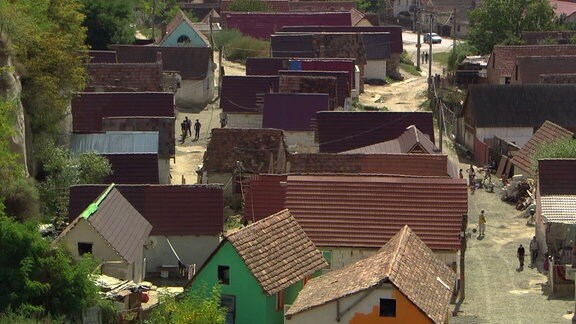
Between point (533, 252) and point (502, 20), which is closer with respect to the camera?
point (533, 252)

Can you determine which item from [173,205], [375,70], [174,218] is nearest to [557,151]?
[173,205]

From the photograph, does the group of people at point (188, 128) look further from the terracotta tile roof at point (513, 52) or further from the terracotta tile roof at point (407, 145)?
the terracotta tile roof at point (513, 52)

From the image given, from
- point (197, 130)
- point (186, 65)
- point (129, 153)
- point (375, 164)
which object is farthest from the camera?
point (186, 65)

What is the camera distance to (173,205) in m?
40.2

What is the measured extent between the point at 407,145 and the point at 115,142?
31.8 ft

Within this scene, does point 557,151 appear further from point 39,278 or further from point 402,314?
point 39,278

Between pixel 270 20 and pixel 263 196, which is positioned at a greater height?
pixel 270 20

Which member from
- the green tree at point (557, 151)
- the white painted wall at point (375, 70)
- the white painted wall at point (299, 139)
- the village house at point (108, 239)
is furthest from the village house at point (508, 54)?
the village house at point (108, 239)

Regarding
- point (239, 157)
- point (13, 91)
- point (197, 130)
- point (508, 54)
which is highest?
point (13, 91)

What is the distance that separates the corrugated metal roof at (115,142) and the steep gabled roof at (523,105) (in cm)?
1620

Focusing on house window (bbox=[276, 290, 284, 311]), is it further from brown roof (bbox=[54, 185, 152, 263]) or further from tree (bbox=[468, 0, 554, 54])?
tree (bbox=[468, 0, 554, 54])

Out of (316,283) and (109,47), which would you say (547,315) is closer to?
(316,283)

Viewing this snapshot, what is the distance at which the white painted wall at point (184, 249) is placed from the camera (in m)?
39.3

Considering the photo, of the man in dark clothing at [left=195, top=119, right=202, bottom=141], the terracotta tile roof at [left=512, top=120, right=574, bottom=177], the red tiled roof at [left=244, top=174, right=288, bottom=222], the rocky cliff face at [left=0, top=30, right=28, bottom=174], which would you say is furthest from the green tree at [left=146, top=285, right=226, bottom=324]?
the man in dark clothing at [left=195, top=119, right=202, bottom=141]
